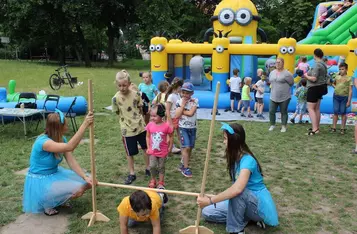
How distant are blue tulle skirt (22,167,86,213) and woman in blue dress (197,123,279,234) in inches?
60.0

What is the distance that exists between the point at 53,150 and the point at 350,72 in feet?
30.1

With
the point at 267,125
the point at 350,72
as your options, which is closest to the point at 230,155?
the point at 267,125

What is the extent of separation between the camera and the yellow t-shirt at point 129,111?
487cm

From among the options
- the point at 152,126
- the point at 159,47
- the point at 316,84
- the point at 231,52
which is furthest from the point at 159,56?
the point at 152,126

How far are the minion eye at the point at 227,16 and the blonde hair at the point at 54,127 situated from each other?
37.7ft

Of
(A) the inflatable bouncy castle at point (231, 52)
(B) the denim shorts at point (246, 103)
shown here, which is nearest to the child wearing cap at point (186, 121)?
(B) the denim shorts at point (246, 103)

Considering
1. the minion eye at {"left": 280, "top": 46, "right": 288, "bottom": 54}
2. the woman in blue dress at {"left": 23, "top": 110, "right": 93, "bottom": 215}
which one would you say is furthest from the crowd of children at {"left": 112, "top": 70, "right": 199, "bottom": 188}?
the minion eye at {"left": 280, "top": 46, "right": 288, "bottom": 54}

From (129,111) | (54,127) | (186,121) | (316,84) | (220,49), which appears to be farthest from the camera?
(220,49)

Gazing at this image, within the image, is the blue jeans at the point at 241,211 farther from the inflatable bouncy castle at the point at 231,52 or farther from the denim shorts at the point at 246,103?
the inflatable bouncy castle at the point at 231,52

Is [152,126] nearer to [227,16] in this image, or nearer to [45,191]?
[45,191]

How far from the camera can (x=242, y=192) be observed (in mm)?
3471

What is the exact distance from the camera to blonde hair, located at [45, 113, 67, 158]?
3.83m

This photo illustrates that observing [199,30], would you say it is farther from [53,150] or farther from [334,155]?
[53,150]

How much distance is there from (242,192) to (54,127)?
2.06 m
